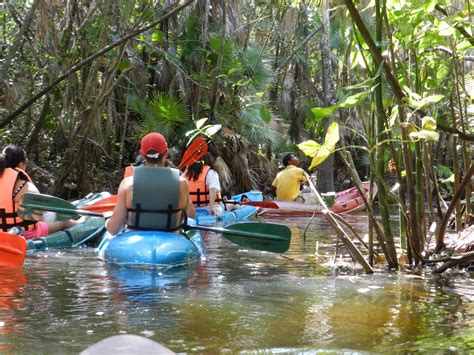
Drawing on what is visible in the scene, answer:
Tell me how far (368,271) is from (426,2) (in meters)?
2.32

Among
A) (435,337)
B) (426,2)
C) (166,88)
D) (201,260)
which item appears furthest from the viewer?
(166,88)

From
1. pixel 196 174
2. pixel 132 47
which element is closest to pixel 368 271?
pixel 196 174

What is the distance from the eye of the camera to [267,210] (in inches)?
517

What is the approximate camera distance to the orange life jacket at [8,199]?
736 centimetres

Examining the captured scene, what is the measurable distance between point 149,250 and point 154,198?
48cm

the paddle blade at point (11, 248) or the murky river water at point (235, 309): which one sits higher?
the paddle blade at point (11, 248)

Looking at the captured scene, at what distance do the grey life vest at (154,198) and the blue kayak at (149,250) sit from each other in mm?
116

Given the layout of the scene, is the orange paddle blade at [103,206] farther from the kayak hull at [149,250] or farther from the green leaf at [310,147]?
the green leaf at [310,147]

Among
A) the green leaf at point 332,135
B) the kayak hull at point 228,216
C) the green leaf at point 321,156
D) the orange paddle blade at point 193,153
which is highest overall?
the orange paddle blade at point 193,153

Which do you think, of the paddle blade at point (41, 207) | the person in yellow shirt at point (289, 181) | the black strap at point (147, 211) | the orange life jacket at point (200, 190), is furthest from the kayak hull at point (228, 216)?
the black strap at point (147, 211)

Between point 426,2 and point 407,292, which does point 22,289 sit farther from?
point 426,2

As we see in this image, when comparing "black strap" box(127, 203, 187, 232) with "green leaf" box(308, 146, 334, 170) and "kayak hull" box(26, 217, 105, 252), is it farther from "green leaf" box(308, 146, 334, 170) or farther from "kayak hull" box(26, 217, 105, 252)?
"green leaf" box(308, 146, 334, 170)

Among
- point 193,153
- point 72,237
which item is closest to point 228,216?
point 193,153

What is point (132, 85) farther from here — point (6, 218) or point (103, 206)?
point (6, 218)
